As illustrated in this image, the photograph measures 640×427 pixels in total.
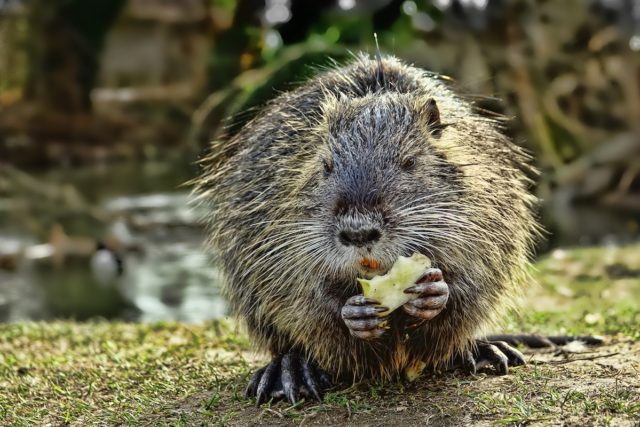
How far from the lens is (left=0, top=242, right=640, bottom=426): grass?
3328 mm

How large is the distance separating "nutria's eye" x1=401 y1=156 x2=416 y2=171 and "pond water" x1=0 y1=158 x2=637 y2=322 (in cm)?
243

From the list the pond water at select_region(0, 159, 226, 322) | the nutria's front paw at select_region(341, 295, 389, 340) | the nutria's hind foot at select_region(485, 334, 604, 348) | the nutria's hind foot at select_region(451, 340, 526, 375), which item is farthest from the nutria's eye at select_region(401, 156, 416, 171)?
the pond water at select_region(0, 159, 226, 322)

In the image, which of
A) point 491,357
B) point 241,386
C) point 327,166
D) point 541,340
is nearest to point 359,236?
point 327,166

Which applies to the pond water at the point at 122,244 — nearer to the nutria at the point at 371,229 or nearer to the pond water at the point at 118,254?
the pond water at the point at 118,254

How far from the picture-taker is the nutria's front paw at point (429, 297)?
11.1 feet

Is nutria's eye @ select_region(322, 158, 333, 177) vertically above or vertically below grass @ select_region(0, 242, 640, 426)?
above

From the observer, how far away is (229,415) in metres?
3.58

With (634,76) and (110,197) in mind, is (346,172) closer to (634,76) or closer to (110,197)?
(634,76)

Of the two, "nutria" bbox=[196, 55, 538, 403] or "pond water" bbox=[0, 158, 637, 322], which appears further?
"pond water" bbox=[0, 158, 637, 322]

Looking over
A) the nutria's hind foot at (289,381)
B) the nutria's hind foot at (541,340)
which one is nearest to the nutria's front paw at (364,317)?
the nutria's hind foot at (289,381)

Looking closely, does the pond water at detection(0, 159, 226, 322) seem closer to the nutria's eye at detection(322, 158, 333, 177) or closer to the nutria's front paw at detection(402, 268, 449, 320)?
the nutria's eye at detection(322, 158, 333, 177)

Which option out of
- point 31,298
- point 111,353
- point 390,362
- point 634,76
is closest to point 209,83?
point 634,76

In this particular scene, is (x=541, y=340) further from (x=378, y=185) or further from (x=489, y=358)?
(x=378, y=185)

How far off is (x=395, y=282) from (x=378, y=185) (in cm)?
41
